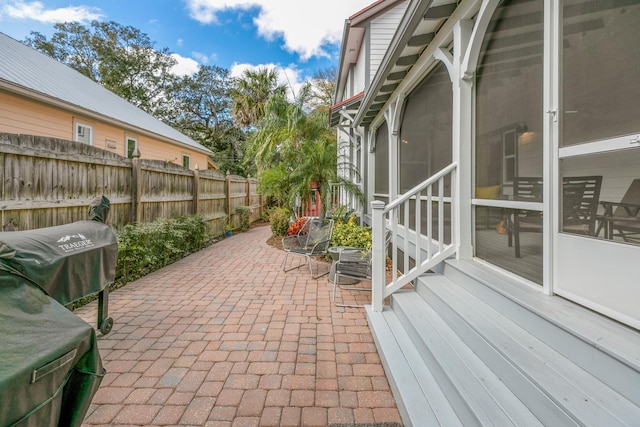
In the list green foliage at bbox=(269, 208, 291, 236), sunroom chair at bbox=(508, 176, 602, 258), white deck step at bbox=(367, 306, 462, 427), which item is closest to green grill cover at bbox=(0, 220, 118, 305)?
white deck step at bbox=(367, 306, 462, 427)

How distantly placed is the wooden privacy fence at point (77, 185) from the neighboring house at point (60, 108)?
3.91 meters

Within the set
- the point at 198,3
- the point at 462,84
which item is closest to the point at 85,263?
the point at 462,84

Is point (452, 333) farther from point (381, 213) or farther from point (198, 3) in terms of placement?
point (198, 3)

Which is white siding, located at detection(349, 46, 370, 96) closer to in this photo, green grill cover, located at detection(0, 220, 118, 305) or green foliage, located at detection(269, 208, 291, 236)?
green foliage, located at detection(269, 208, 291, 236)

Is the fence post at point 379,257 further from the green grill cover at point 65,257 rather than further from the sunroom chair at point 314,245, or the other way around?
the green grill cover at point 65,257

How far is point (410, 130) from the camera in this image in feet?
15.1

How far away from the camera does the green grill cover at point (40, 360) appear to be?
3.45ft

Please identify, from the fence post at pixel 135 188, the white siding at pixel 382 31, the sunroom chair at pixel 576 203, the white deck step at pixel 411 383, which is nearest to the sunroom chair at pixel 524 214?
the sunroom chair at pixel 576 203

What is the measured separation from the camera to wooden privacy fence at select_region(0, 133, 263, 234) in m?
3.34

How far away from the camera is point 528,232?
212 centimetres

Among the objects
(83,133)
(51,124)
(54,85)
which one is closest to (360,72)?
(83,133)

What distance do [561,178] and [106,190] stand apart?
18.0 feet

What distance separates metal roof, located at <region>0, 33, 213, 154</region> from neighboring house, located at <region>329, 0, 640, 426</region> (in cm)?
835

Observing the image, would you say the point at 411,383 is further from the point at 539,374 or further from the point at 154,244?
the point at 154,244
